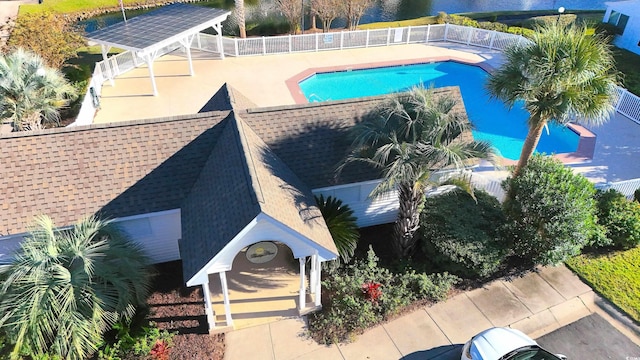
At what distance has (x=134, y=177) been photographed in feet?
39.7

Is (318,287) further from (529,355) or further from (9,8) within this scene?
(9,8)

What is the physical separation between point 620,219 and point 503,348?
6999 millimetres

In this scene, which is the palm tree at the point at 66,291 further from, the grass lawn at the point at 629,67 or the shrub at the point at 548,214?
the grass lawn at the point at 629,67

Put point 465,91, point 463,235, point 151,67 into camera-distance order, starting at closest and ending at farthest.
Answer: point 463,235 → point 151,67 → point 465,91

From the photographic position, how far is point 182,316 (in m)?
11.5

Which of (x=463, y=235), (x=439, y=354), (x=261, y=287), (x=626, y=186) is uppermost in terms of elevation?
(x=626, y=186)

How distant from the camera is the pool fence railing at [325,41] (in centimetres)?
2438

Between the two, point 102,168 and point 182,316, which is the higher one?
point 102,168

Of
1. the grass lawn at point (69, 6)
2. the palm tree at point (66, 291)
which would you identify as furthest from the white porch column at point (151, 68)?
the grass lawn at point (69, 6)

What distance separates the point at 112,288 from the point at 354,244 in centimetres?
624

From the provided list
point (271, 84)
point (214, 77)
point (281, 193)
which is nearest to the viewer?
point (281, 193)

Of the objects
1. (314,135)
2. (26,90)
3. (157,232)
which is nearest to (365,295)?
(314,135)

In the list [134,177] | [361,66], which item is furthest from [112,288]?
[361,66]

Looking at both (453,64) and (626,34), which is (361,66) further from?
(626,34)
